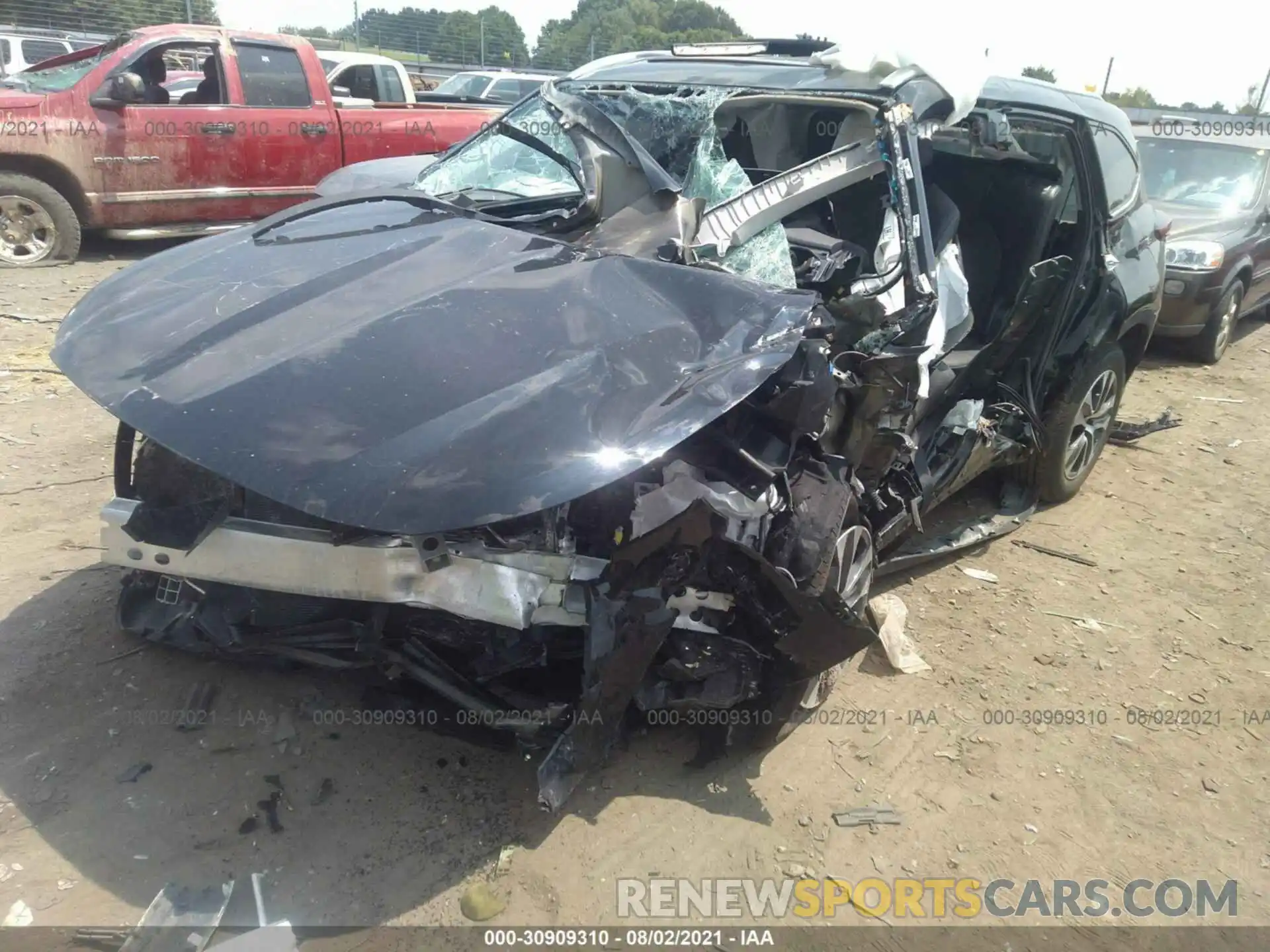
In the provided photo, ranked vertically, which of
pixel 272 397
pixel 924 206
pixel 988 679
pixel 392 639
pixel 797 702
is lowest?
pixel 988 679

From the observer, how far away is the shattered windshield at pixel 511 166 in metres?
3.58

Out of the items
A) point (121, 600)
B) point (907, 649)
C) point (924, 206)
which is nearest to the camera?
point (121, 600)

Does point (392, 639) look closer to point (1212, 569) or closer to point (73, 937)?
point (73, 937)

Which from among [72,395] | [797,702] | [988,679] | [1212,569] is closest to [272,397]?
[797,702]

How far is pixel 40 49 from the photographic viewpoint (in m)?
14.8

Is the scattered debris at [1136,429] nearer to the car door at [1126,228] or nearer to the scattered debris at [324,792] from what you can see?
the car door at [1126,228]

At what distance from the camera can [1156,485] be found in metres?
5.20

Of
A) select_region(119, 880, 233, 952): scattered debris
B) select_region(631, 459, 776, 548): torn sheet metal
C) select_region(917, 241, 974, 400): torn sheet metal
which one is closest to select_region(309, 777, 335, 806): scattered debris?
select_region(119, 880, 233, 952): scattered debris

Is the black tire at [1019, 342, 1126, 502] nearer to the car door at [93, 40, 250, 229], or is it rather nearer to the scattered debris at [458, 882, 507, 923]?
the scattered debris at [458, 882, 507, 923]

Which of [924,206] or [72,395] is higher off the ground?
[924,206]

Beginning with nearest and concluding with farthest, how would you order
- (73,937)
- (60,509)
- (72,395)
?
(73,937), (60,509), (72,395)

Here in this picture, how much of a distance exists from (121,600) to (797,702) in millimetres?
2189

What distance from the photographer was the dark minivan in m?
7.25

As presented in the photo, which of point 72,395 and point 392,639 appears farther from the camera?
point 72,395
